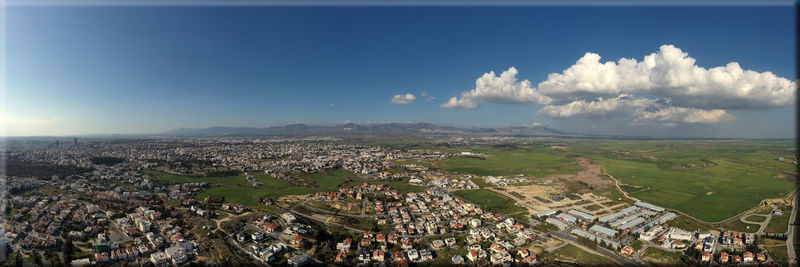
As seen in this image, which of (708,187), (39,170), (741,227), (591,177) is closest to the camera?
(741,227)

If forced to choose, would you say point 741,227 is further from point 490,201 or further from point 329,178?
point 329,178

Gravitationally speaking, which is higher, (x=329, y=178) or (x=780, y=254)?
(x=329, y=178)

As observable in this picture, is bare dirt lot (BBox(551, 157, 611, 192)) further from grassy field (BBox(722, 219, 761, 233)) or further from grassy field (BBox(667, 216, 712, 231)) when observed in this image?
grassy field (BBox(722, 219, 761, 233))

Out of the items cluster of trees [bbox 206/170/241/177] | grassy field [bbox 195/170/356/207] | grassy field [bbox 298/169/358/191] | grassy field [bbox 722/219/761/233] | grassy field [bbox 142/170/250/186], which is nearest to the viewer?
grassy field [bbox 722/219/761/233]

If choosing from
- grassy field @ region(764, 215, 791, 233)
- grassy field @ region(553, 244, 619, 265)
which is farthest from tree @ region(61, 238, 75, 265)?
grassy field @ region(764, 215, 791, 233)

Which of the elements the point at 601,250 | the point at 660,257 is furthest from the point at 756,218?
the point at 601,250

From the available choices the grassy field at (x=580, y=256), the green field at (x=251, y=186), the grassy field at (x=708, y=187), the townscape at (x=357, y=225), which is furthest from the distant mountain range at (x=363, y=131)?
the grassy field at (x=580, y=256)
